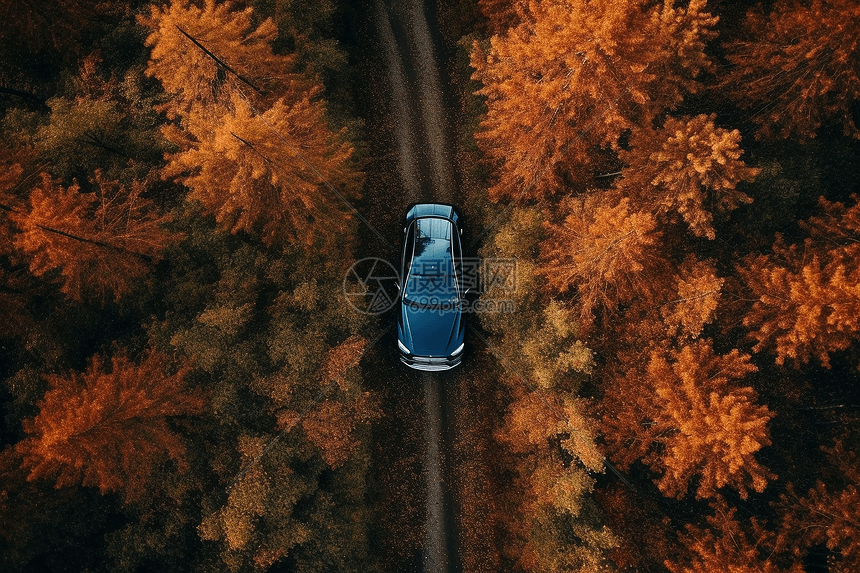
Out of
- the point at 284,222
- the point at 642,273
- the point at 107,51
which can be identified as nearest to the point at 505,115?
the point at 642,273

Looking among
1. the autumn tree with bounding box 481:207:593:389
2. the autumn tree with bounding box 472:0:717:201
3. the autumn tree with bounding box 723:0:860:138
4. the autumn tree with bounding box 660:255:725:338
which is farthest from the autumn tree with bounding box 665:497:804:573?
the autumn tree with bounding box 723:0:860:138

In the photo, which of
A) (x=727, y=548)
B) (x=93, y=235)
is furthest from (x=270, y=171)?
(x=727, y=548)

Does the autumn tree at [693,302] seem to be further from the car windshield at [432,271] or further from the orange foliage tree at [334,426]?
the orange foliage tree at [334,426]

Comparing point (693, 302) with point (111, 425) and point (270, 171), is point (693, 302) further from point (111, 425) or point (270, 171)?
point (111, 425)

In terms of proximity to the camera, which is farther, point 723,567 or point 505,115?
point 505,115

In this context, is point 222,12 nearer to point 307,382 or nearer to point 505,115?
point 505,115

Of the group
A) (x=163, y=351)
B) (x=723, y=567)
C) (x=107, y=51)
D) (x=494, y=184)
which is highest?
(x=107, y=51)

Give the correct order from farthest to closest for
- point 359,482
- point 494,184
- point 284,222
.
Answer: point 494,184
point 359,482
point 284,222
